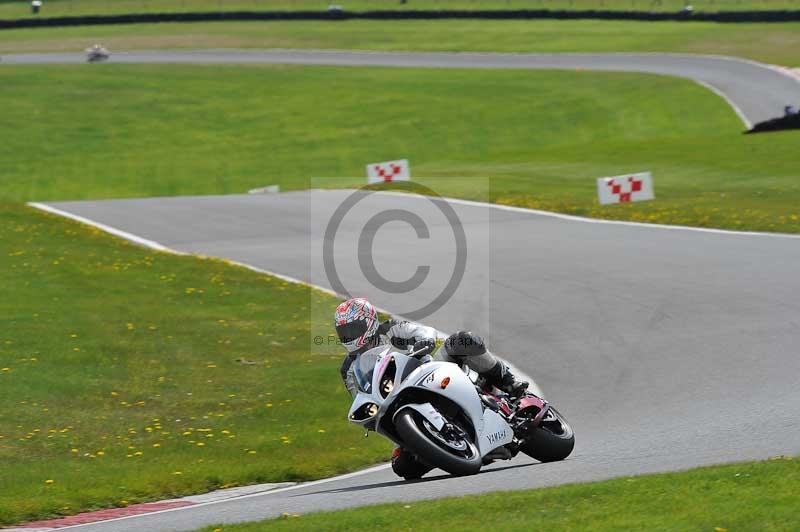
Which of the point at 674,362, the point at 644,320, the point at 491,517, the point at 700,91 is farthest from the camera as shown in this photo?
the point at 700,91

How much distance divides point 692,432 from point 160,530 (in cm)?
518

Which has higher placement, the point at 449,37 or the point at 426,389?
the point at 449,37

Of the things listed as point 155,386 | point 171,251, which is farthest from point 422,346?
point 171,251

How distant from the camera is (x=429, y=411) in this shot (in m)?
9.44

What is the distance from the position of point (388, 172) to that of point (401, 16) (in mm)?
47016

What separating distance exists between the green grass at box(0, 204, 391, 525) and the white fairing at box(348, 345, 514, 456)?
231cm

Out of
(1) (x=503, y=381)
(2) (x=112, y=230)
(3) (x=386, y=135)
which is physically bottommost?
(2) (x=112, y=230)

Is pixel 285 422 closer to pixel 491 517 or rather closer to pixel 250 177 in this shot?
pixel 491 517

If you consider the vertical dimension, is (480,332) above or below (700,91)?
below

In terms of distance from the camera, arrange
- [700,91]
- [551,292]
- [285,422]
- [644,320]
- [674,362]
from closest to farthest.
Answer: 1. [285,422]
2. [674,362]
3. [644,320]
4. [551,292]
5. [700,91]

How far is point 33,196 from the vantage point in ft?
136

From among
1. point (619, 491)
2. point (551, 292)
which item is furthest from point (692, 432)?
point (551, 292)

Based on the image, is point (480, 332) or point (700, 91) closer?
point (480, 332)

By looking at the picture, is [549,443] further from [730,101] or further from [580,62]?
[580,62]
